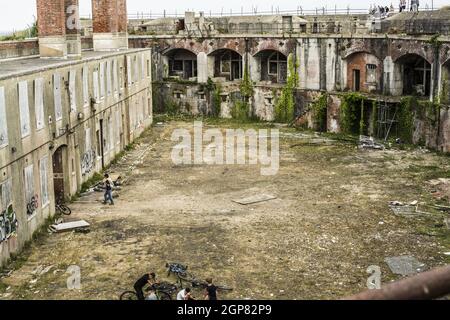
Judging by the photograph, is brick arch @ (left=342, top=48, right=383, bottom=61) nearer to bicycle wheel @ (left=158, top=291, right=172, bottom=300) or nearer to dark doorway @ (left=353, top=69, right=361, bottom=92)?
dark doorway @ (left=353, top=69, right=361, bottom=92)

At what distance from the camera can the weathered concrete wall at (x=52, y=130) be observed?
15.5 metres

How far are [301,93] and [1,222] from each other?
23479 mm

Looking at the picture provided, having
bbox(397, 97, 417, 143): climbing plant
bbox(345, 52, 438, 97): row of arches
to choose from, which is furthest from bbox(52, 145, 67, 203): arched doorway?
bbox(345, 52, 438, 97): row of arches

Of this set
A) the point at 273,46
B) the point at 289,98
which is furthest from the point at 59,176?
the point at 273,46

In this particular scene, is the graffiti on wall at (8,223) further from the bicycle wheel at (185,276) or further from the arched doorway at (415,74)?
the arched doorway at (415,74)

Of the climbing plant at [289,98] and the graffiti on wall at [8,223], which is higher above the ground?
the climbing plant at [289,98]

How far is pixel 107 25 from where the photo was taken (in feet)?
108

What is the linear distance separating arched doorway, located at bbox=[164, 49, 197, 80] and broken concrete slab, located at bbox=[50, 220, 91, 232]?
79.7 feet

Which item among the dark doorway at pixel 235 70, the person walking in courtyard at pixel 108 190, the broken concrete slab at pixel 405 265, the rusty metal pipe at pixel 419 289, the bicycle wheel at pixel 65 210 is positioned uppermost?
the dark doorway at pixel 235 70

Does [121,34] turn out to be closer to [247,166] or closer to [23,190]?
[247,166]

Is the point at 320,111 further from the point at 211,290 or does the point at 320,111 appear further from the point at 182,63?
the point at 211,290

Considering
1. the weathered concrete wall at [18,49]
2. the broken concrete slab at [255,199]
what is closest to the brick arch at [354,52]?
the broken concrete slab at [255,199]

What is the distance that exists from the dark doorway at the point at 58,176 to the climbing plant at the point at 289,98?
60.2ft

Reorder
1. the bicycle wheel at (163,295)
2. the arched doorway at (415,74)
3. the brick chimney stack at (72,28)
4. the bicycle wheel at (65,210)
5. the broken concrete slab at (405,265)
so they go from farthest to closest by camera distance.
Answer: the arched doorway at (415,74), the brick chimney stack at (72,28), the bicycle wheel at (65,210), the broken concrete slab at (405,265), the bicycle wheel at (163,295)
